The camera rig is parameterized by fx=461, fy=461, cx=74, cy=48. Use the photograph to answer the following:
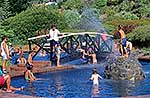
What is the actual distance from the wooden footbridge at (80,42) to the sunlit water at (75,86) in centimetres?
299

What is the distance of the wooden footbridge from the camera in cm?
2175

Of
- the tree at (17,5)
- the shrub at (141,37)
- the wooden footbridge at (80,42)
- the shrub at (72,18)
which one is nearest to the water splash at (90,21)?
the shrub at (72,18)

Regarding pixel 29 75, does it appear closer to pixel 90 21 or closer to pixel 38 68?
pixel 38 68

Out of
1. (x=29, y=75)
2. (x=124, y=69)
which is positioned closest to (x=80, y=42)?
(x=124, y=69)

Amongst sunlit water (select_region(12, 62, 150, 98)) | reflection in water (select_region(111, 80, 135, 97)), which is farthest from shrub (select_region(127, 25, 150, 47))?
reflection in water (select_region(111, 80, 135, 97))

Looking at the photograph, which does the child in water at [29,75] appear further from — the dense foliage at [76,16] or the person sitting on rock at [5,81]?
the dense foliage at [76,16]

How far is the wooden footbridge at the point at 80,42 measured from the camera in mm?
21750

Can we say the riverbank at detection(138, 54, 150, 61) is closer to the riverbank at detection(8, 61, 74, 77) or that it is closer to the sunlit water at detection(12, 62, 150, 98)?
the sunlit water at detection(12, 62, 150, 98)

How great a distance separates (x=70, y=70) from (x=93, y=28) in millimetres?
9601

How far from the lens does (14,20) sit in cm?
3300

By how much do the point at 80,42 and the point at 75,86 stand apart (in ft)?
23.6

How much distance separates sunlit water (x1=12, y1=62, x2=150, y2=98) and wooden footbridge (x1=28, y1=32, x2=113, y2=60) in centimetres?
299

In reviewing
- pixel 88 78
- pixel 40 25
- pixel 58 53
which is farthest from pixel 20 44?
pixel 88 78

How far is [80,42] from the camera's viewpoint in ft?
74.8
